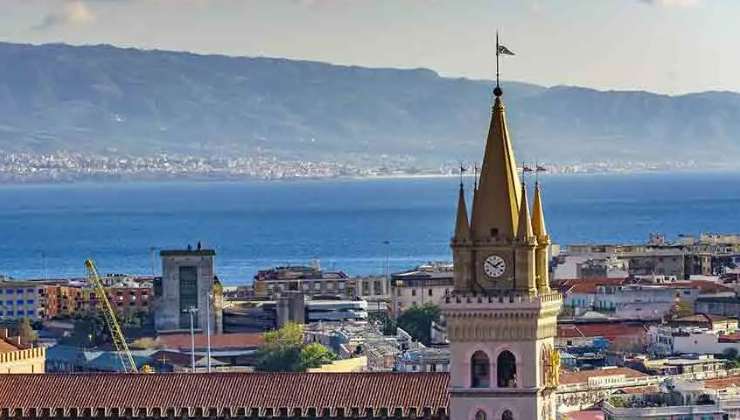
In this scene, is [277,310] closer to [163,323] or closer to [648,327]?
[163,323]

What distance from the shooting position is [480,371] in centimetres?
6012

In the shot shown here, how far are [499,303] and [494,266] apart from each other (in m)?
0.74

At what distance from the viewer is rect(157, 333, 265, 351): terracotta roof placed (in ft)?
379

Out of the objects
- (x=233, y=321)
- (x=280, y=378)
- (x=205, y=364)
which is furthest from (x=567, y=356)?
(x=280, y=378)

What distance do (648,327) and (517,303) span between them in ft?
212

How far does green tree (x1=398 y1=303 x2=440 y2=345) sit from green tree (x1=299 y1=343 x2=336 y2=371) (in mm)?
16314

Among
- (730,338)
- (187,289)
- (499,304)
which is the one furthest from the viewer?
(187,289)

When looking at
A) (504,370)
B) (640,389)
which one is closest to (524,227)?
(504,370)

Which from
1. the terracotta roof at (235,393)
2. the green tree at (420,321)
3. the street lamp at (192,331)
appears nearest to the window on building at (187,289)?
the street lamp at (192,331)

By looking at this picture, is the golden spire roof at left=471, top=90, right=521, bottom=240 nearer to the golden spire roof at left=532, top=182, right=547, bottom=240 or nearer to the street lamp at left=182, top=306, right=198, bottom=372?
the golden spire roof at left=532, top=182, right=547, bottom=240

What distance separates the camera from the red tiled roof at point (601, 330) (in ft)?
390

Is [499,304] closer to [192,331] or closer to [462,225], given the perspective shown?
[462,225]

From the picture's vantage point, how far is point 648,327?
123500 mm

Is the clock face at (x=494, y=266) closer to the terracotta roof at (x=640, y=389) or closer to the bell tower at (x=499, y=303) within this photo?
the bell tower at (x=499, y=303)
